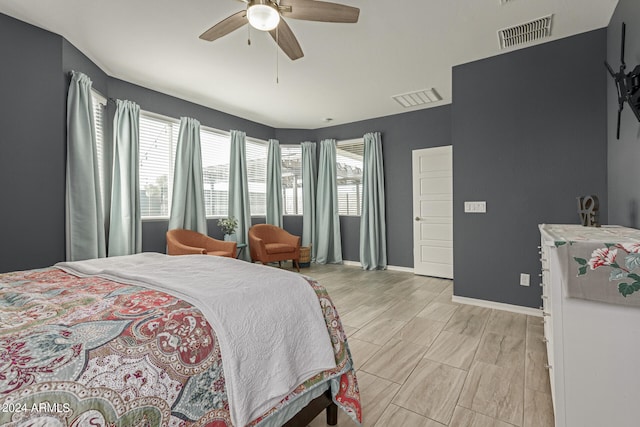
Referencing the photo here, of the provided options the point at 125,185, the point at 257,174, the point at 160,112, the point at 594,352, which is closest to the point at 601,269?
the point at 594,352

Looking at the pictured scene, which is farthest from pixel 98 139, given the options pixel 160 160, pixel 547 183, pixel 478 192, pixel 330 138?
pixel 547 183

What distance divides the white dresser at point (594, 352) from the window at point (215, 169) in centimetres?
457

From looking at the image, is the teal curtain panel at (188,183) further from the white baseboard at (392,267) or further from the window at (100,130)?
the white baseboard at (392,267)

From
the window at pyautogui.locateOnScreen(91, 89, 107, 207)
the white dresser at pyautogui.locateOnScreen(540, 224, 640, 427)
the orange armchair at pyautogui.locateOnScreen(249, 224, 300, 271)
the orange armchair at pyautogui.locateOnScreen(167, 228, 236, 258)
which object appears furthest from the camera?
the orange armchair at pyautogui.locateOnScreen(249, 224, 300, 271)

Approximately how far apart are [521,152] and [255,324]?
3165 millimetres

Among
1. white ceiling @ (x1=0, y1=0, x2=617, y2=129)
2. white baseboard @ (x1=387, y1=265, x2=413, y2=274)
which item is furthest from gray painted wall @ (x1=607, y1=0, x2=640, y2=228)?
white baseboard @ (x1=387, y1=265, x2=413, y2=274)

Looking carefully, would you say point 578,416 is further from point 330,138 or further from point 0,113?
point 330,138

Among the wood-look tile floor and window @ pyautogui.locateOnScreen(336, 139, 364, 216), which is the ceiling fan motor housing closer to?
the wood-look tile floor

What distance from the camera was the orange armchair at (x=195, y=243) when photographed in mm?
3877

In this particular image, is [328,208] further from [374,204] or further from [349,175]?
[374,204]

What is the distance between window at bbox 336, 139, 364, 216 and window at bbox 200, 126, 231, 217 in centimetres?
217

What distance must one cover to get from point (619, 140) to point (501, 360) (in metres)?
1.96

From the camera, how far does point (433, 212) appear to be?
4.78m

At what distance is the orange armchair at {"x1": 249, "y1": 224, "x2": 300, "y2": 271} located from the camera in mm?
4777
